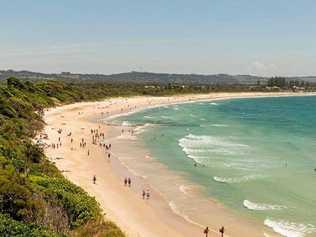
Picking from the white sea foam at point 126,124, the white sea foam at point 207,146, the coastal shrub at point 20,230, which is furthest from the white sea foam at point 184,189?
the white sea foam at point 126,124

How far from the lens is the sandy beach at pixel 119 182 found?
100 feet

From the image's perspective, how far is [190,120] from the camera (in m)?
98.1

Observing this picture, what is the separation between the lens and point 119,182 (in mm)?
42125

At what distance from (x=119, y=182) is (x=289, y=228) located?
630 inches

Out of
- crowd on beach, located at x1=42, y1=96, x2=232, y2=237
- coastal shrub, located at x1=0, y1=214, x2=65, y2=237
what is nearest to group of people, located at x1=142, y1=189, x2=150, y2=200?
crowd on beach, located at x1=42, y1=96, x2=232, y2=237

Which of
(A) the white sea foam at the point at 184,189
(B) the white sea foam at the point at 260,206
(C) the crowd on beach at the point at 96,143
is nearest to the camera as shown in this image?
(B) the white sea foam at the point at 260,206

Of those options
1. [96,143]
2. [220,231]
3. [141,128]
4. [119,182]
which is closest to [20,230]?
[220,231]

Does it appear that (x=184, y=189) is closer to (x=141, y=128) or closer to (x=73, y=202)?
(x=73, y=202)

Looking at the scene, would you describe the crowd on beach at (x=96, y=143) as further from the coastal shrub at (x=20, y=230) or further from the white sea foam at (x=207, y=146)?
the coastal shrub at (x=20, y=230)

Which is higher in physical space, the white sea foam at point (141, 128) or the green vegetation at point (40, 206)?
the green vegetation at point (40, 206)

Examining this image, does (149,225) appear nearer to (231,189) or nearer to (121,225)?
(121,225)

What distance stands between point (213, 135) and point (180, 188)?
114 feet

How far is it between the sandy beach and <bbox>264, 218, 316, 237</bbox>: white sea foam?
849 millimetres

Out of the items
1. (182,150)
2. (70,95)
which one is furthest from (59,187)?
(70,95)
